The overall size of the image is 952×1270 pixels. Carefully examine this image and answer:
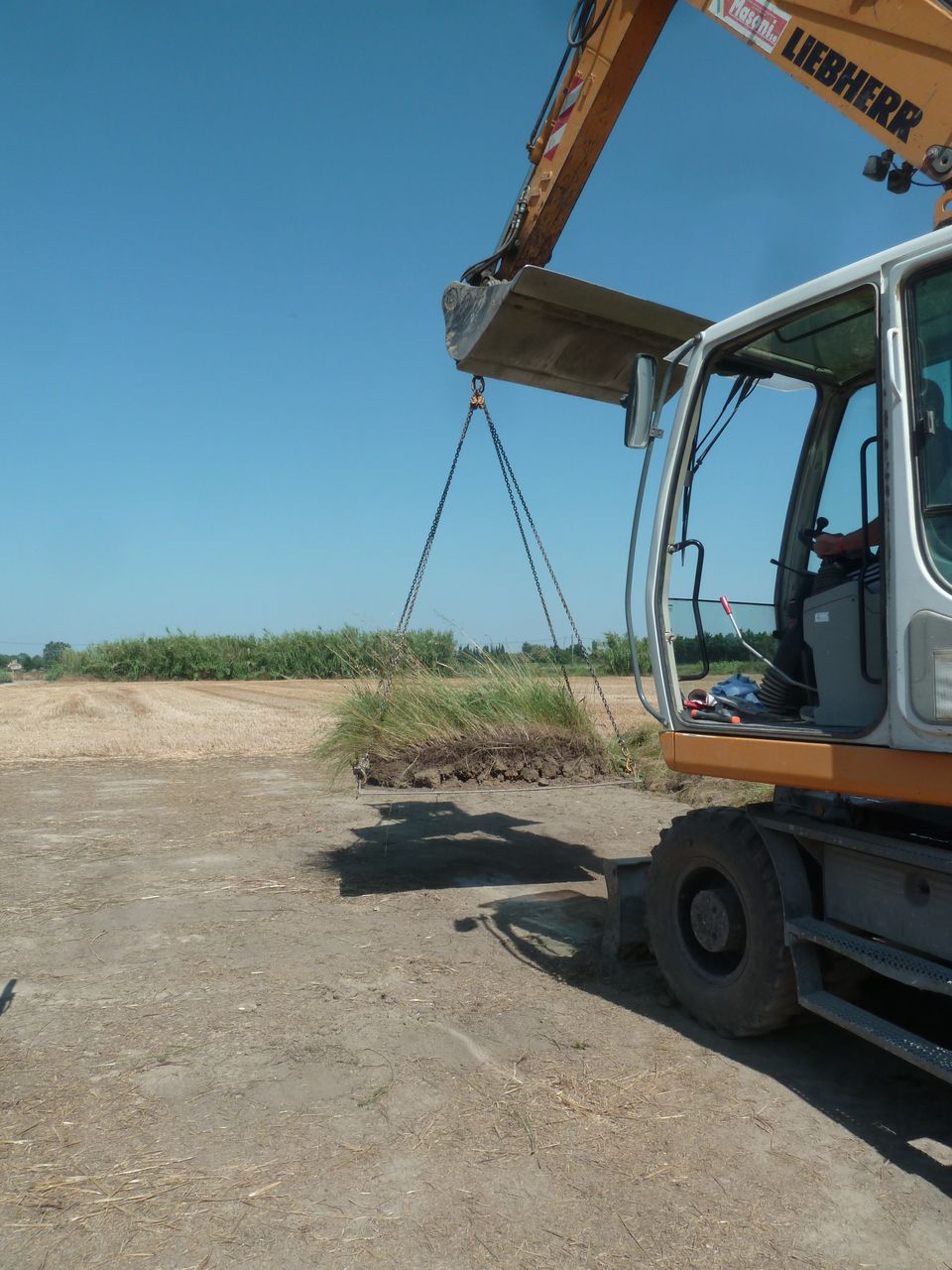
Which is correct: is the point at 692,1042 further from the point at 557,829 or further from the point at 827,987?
the point at 557,829

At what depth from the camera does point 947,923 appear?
3102mm

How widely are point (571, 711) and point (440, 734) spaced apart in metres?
1.14

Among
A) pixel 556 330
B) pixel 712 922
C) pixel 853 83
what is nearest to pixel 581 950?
pixel 712 922

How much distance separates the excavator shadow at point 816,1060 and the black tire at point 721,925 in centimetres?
16

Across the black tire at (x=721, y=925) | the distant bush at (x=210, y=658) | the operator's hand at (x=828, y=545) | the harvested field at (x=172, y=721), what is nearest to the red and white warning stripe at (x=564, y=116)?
the operator's hand at (x=828, y=545)

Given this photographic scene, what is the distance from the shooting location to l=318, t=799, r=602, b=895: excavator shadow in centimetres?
688

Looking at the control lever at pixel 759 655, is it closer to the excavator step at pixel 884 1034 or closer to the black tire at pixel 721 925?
the black tire at pixel 721 925

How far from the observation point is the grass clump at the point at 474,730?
22.8 ft

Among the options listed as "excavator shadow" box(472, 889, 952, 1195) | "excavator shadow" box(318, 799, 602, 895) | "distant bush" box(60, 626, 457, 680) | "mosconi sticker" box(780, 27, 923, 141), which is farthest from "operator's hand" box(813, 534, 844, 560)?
"distant bush" box(60, 626, 457, 680)

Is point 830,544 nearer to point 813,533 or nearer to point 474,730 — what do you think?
point 813,533

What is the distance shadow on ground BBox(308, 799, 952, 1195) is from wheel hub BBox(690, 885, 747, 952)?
0.39 metres

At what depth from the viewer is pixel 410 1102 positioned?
A: 338cm

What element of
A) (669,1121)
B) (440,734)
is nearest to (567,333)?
(440,734)

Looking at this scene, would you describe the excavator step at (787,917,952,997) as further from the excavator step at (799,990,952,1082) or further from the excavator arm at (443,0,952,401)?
the excavator arm at (443,0,952,401)
